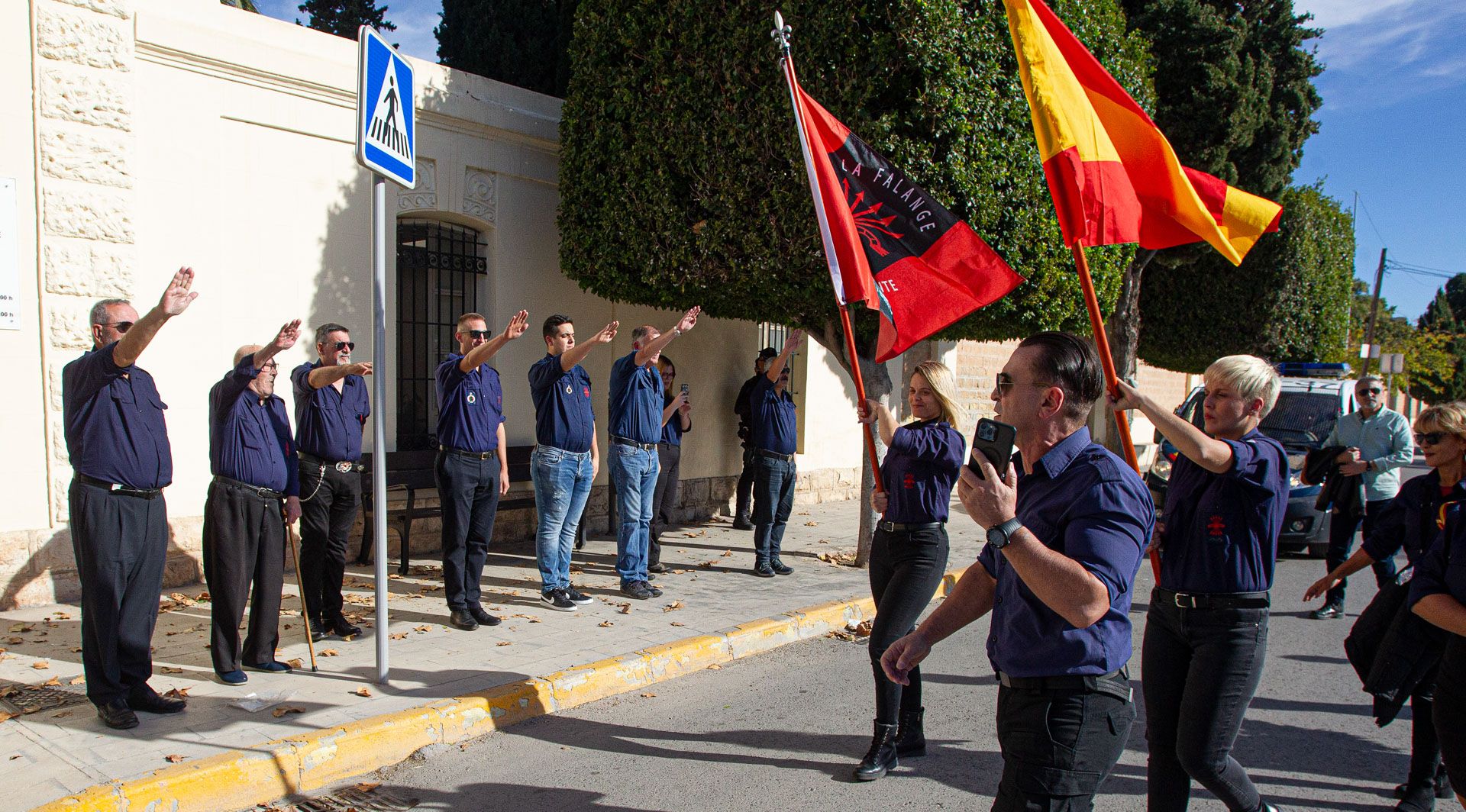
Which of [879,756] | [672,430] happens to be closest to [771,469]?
[672,430]

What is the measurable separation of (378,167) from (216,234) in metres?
3.51

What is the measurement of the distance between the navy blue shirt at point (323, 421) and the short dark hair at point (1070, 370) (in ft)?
15.8

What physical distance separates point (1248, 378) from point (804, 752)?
2630 mm

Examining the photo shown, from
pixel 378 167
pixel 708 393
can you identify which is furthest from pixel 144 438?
pixel 708 393

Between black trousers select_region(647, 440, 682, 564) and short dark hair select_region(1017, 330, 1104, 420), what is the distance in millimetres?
5763

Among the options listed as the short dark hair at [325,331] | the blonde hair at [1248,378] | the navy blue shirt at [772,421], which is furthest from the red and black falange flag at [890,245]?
the navy blue shirt at [772,421]

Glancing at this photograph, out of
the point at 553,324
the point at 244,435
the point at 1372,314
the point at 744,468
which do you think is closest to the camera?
the point at 244,435

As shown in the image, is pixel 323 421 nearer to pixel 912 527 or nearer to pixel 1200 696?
pixel 912 527

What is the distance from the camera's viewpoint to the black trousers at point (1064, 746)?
241 cm

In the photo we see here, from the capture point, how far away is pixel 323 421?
5.98 m

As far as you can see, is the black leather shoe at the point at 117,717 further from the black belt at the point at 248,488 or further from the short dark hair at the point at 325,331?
the short dark hair at the point at 325,331

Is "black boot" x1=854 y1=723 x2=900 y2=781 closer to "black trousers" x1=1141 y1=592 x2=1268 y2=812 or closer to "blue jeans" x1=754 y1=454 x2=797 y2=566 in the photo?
"black trousers" x1=1141 y1=592 x2=1268 y2=812

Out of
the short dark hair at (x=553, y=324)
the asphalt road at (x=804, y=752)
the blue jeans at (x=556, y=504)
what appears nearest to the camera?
the asphalt road at (x=804, y=752)

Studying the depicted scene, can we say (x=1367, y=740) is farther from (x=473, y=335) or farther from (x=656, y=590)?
(x=473, y=335)
